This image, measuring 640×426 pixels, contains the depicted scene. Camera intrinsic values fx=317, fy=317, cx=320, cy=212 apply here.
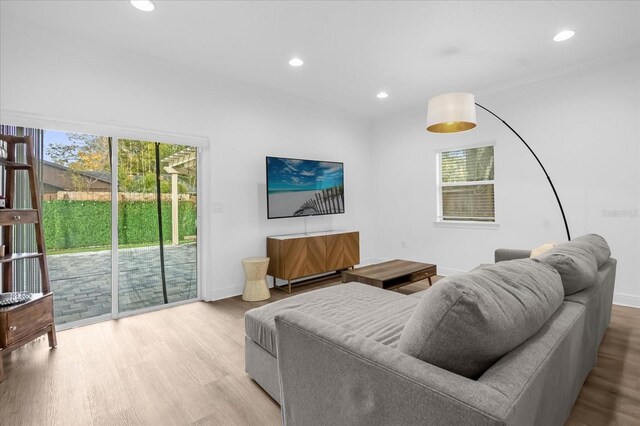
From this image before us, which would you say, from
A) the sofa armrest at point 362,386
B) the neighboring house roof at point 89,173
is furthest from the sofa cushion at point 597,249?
the neighboring house roof at point 89,173

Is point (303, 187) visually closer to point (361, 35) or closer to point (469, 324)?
point (361, 35)

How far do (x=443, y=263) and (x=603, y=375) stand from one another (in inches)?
112

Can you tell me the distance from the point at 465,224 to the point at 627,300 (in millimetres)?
1888

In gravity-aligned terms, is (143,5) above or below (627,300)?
above

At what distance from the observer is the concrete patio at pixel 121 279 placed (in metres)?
3.08

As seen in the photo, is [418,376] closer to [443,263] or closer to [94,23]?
[94,23]

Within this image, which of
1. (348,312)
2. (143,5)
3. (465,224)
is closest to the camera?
(348,312)

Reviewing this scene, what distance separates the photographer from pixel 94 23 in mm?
2766

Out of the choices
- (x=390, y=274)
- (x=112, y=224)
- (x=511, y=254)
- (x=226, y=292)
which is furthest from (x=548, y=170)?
(x=112, y=224)

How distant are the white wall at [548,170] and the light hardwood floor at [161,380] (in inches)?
48.3

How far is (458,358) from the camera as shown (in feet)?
2.95

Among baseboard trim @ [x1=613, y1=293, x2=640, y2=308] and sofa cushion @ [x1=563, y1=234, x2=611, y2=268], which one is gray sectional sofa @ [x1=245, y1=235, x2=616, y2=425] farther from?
baseboard trim @ [x1=613, y1=293, x2=640, y2=308]

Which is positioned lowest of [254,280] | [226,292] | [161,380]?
[161,380]

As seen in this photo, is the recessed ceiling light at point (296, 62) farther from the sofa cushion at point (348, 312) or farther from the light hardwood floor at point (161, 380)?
the light hardwood floor at point (161, 380)
